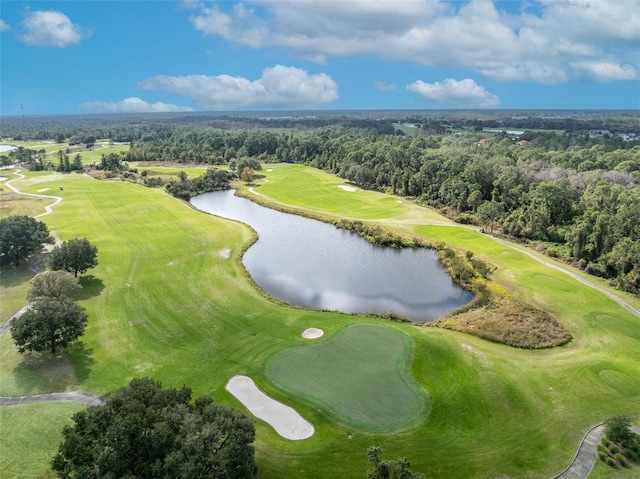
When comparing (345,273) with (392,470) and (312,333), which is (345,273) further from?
(392,470)

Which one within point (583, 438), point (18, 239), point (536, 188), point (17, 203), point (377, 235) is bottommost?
point (583, 438)

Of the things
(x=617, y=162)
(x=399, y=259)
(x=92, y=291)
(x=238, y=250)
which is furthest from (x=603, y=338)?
(x=617, y=162)

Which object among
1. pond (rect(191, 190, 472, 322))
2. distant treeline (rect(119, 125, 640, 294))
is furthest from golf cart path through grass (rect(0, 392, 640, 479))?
distant treeline (rect(119, 125, 640, 294))

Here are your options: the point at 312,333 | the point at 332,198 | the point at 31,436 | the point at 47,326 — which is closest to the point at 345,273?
the point at 312,333

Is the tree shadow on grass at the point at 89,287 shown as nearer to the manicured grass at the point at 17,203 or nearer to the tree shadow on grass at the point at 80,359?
the tree shadow on grass at the point at 80,359

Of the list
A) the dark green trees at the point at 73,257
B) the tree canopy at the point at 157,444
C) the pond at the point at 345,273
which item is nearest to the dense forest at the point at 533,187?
the pond at the point at 345,273

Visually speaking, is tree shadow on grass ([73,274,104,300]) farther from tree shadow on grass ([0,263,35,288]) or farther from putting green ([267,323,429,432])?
putting green ([267,323,429,432])

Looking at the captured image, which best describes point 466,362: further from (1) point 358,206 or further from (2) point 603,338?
(1) point 358,206
